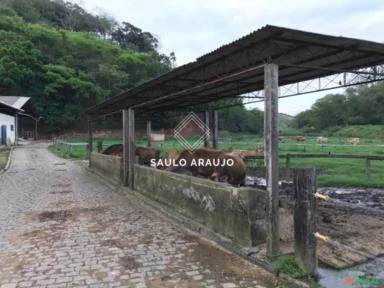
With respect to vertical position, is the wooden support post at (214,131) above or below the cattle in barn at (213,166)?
above

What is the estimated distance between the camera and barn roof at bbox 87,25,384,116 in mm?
4705

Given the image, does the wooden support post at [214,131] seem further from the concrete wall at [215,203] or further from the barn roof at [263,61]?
the concrete wall at [215,203]

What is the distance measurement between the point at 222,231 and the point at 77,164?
52.6 feet

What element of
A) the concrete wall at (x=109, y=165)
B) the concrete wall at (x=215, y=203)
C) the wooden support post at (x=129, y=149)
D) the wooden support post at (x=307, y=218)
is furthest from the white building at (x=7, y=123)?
the wooden support post at (x=307, y=218)

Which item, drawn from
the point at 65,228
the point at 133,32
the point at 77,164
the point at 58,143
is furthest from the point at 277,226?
the point at 133,32

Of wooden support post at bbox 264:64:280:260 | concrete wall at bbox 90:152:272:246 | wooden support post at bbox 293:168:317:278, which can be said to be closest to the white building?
concrete wall at bbox 90:152:272:246

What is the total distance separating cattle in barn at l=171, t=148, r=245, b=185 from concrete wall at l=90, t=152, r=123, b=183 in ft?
8.26

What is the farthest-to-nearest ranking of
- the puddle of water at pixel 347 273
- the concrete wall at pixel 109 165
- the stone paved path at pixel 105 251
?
the concrete wall at pixel 109 165
the stone paved path at pixel 105 251
the puddle of water at pixel 347 273

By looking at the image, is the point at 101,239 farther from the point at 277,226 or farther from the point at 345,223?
the point at 345,223

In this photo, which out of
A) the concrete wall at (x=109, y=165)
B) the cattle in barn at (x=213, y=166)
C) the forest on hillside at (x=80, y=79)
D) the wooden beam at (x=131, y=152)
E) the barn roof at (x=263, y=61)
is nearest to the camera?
the barn roof at (x=263, y=61)

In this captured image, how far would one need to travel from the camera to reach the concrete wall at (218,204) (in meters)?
5.24

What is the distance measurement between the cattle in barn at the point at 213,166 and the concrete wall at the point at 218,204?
172 cm

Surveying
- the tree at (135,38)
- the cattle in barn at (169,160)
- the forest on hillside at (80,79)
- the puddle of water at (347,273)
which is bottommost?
the puddle of water at (347,273)

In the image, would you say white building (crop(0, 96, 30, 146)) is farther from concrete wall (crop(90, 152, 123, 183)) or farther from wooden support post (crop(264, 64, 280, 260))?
wooden support post (crop(264, 64, 280, 260))
